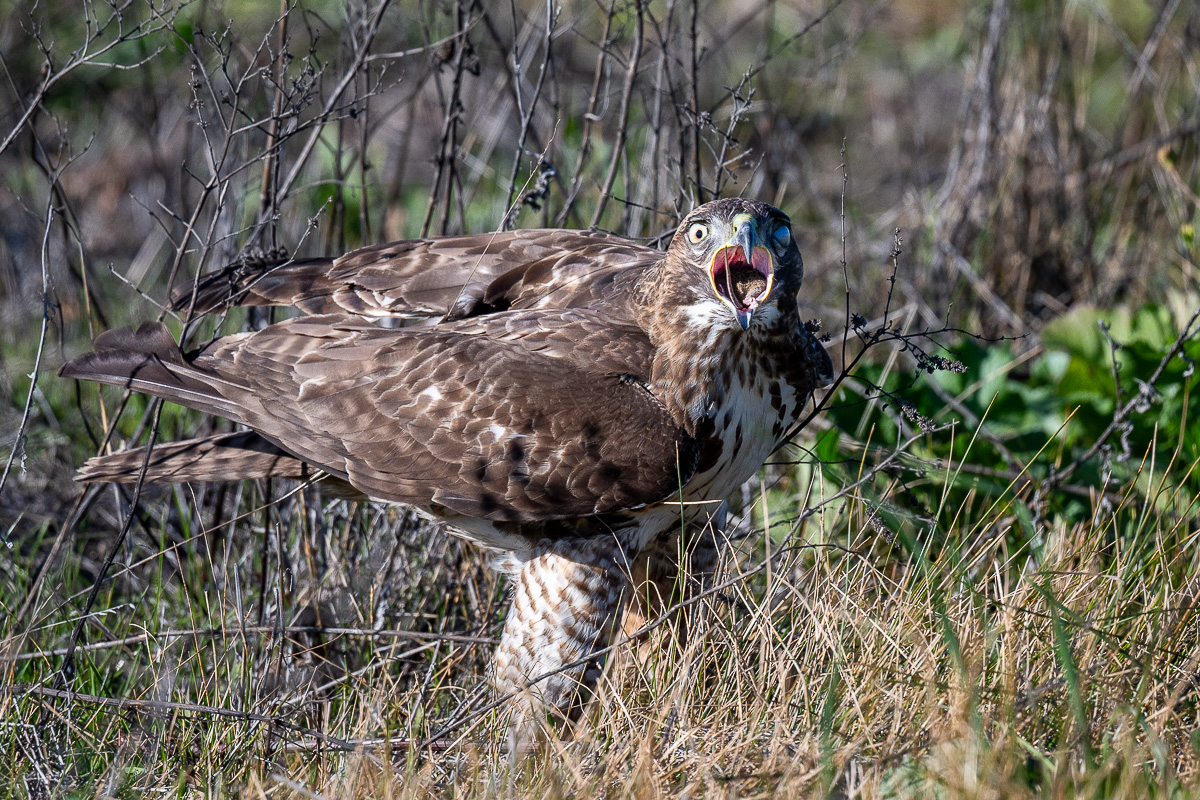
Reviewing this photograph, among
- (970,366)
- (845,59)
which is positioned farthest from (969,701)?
(845,59)

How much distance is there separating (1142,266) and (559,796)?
4224mm

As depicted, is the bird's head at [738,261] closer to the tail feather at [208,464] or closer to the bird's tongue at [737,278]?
the bird's tongue at [737,278]

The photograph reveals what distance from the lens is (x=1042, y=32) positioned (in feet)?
18.4

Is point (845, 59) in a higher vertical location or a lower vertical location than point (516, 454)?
higher

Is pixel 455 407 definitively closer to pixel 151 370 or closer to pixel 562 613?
pixel 562 613

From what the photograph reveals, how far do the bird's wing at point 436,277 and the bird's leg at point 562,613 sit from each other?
0.70 m

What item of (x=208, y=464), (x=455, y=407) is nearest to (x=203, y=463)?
(x=208, y=464)

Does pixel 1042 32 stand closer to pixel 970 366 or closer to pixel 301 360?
pixel 970 366

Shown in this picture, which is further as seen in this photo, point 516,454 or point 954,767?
point 516,454

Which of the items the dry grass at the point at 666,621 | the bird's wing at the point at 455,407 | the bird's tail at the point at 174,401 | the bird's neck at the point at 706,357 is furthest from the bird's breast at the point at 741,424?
the bird's tail at the point at 174,401

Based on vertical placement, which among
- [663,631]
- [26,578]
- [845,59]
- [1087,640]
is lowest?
[26,578]

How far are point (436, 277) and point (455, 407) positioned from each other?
0.51 m

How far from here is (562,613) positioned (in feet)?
10.2

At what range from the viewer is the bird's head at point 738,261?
2.77 meters
